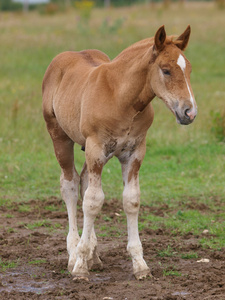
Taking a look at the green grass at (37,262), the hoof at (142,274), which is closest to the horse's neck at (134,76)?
the hoof at (142,274)

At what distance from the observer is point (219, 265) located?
575cm

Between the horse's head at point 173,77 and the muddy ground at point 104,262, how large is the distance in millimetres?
1536

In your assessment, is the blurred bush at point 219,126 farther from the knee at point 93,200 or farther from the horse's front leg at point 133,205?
the knee at point 93,200

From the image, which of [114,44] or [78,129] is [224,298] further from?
[114,44]

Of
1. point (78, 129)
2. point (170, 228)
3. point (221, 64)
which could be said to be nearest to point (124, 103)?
point (78, 129)

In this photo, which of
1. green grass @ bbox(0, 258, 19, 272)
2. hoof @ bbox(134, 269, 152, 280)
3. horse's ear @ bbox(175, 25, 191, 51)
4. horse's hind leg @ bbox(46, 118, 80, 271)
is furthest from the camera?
horse's hind leg @ bbox(46, 118, 80, 271)

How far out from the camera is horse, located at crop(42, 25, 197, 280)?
4.73 m

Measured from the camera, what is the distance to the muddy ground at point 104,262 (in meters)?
5.03

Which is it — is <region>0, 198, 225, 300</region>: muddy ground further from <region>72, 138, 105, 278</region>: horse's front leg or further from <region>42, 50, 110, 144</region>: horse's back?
<region>42, 50, 110, 144</region>: horse's back

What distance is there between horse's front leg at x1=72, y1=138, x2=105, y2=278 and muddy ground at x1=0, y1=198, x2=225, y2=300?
0.18m

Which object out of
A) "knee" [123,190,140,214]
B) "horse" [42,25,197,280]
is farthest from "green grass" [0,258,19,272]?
"knee" [123,190,140,214]

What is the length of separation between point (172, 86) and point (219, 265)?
6.70 ft

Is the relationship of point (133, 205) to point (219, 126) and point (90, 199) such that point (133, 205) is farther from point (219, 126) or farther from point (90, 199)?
point (219, 126)

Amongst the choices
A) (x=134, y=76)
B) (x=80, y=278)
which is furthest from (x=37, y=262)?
(x=134, y=76)
